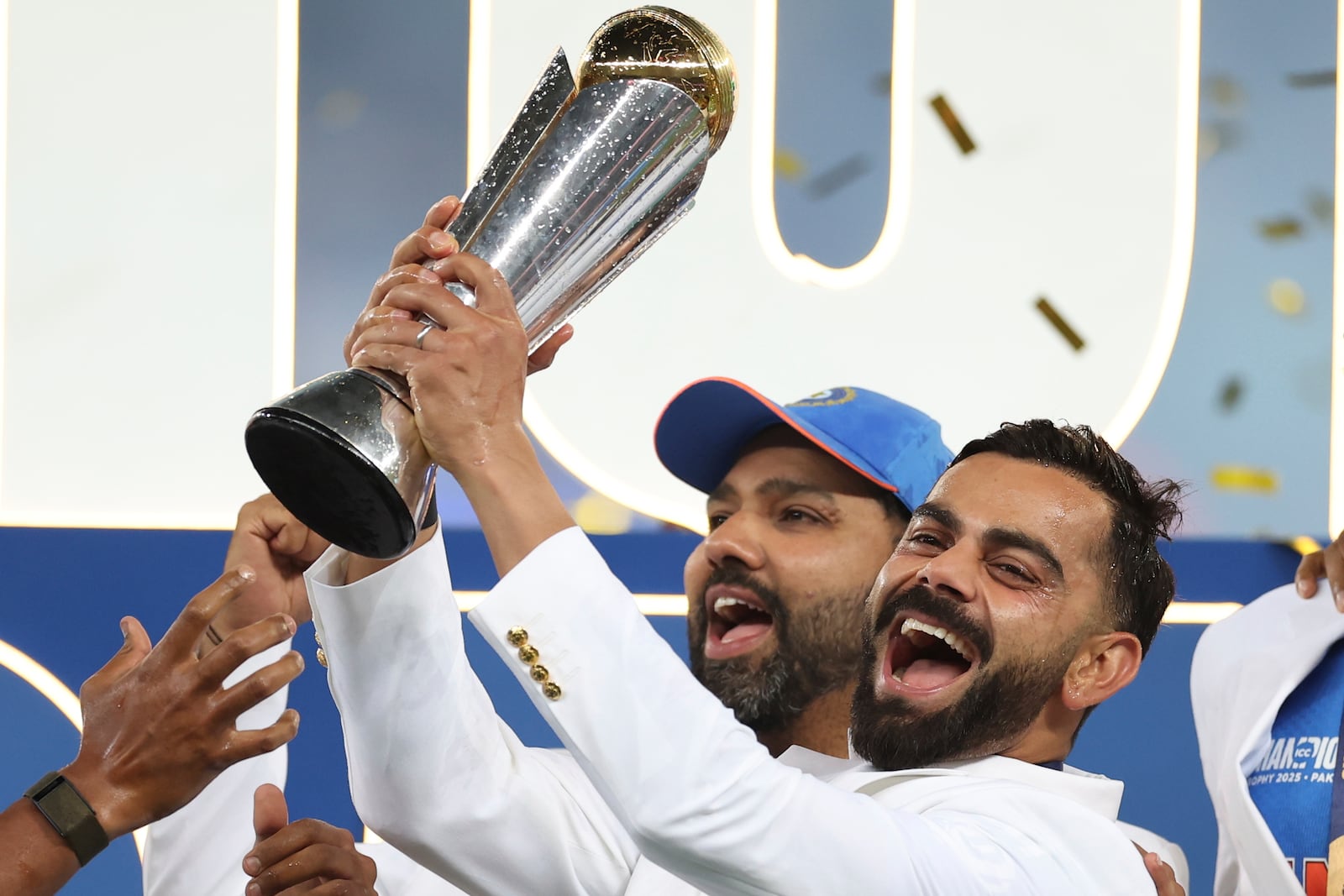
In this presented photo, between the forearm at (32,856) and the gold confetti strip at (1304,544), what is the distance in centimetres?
214

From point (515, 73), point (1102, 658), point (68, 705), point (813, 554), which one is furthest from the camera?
point (515, 73)

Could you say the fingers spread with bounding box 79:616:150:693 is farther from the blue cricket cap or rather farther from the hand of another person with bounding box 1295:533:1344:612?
the hand of another person with bounding box 1295:533:1344:612

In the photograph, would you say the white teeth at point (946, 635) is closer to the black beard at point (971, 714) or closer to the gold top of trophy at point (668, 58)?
the black beard at point (971, 714)

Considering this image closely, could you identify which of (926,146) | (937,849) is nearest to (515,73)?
(926,146)

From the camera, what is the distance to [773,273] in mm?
2719

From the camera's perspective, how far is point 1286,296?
2854 mm

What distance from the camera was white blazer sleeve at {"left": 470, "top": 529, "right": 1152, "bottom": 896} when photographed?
1.16 m

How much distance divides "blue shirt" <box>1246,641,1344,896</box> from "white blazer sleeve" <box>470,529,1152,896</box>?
978mm

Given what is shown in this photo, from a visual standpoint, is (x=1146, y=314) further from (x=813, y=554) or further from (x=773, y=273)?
(x=813, y=554)

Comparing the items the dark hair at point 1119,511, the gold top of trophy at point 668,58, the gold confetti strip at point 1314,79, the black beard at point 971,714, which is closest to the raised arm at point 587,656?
the gold top of trophy at point 668,58

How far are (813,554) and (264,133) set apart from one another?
4.11 ft

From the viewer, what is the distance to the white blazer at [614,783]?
117cm

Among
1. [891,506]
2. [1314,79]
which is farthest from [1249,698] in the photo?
[1314,79]

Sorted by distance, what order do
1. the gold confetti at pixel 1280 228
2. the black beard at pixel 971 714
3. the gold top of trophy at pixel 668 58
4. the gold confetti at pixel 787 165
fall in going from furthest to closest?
the gold confetti at pixel 1280 228 < the gold confetti at pixel 787 165 < the black beard at pixel 971 714 < the gold top of trophy at pixel 668 58
